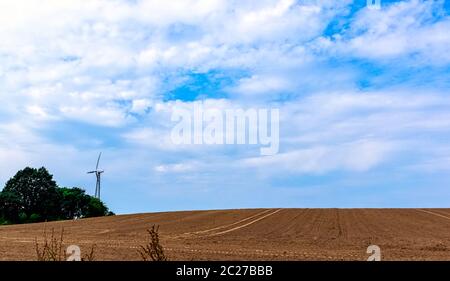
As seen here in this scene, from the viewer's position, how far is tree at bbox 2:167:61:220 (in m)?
92.7

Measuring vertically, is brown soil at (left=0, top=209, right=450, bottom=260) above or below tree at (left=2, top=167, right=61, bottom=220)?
below

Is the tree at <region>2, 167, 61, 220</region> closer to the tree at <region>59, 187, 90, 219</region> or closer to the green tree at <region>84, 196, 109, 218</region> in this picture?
the tree at <region>59, 187, 90, 219</region>

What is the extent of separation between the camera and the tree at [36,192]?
9269 centimetres

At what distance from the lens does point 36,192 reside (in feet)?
308

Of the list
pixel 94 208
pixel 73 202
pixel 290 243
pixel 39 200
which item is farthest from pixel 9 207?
pixel 290 243

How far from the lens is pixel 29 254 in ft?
79.5

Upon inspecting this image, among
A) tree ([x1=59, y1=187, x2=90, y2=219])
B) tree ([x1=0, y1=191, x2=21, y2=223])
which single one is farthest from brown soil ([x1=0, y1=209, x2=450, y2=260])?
tree ([x1=59, y1=187, x2=90, y2=219])

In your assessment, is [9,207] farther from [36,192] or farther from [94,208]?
[94,208]

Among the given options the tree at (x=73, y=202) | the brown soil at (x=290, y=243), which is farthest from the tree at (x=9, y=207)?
the brown soil at (x=290, y=243)

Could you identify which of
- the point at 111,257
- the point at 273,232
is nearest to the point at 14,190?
the point at 273,232

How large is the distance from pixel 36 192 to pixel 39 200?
1.40 meters
